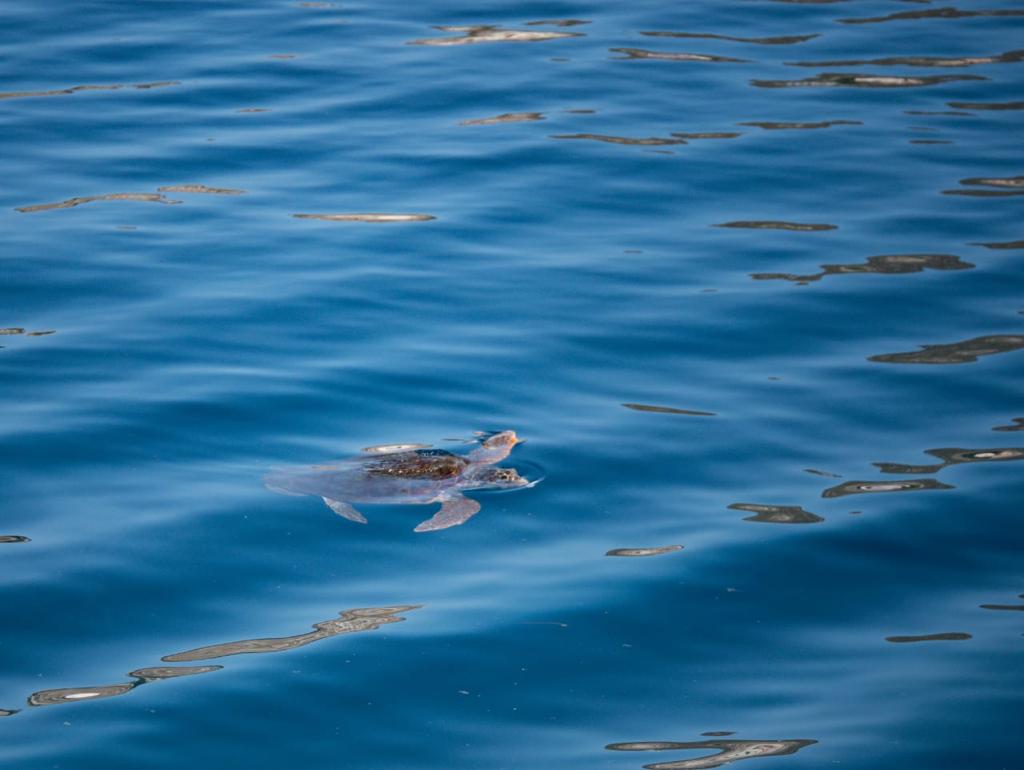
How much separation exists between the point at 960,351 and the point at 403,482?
13.0ft

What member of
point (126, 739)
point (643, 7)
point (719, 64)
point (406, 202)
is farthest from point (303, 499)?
point (643, 7)

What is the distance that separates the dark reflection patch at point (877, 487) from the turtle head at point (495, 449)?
1615 millimetres

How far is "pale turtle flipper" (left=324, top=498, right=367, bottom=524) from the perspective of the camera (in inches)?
229

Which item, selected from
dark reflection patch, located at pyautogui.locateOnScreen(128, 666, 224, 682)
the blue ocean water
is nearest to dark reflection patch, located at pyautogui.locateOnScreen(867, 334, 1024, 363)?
the blue ocean water

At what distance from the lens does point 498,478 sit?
6.11m

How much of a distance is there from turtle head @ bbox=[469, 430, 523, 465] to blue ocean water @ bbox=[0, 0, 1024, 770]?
95 mm

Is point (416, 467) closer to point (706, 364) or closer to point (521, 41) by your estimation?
→ point (706, 364)

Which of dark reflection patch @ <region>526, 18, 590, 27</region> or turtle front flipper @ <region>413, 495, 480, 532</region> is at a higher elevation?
dark reflection patch @ <region>526, 18, 590, 27</region>

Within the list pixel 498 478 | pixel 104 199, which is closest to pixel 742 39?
pixel 104 199

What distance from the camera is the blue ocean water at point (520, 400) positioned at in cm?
470

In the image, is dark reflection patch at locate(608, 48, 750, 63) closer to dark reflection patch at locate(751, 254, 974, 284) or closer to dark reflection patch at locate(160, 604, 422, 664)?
dark reflection patch at locate(751, 254, 974, 284)

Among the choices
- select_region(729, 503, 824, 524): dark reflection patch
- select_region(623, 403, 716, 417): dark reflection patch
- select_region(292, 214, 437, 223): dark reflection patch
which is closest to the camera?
select_region(729, 503, 824, 524): dark reflection patch

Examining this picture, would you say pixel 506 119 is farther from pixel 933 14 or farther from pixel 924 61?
pixel 933 14

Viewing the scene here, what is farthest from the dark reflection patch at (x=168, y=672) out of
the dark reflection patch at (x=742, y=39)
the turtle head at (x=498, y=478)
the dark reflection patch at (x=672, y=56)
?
the dark reflection patch at (x=742, y=39)
